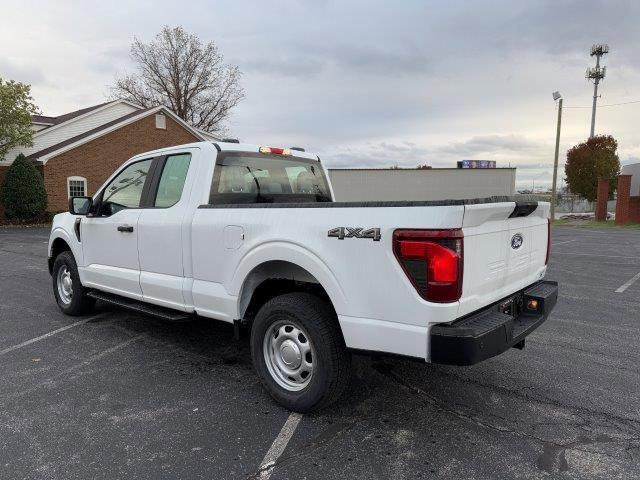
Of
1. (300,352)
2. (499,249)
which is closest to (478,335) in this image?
(499,249)

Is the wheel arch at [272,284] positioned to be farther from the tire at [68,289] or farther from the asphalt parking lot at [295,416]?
the tire at [68,289]

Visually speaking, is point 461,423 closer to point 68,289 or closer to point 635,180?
point 68,289

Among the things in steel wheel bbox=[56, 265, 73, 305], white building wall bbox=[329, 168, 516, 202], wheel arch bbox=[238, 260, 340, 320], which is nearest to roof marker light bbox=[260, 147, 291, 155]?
wheel arch bbox=[238, 260, 340, 320]

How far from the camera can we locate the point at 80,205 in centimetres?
545

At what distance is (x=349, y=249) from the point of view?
2.98m

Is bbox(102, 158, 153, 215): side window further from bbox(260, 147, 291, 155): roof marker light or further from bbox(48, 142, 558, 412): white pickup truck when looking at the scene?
bbox(260, 147, 291, 155): roof marker light

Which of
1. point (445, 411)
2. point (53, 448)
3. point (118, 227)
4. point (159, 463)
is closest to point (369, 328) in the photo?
point (445, 411)

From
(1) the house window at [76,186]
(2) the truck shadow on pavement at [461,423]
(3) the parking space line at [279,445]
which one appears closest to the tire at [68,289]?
(2) the truck shadow on pavement at [461,423]

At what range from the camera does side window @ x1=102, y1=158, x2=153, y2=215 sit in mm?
4805

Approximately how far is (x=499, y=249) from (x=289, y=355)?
5.27 ft

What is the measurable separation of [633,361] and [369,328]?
3143mm

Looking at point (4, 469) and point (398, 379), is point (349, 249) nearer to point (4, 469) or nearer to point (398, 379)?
point (398, 379)

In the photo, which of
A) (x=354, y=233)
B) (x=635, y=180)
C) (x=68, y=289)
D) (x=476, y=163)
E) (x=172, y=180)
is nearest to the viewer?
(x=354, y=233)

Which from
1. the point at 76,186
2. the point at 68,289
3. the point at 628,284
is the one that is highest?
the point at 76,186
